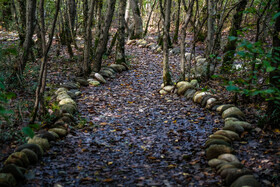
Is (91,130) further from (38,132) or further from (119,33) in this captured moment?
(119,33)

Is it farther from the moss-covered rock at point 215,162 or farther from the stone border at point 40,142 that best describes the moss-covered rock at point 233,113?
the stone border at point 40,142

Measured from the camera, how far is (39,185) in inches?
113

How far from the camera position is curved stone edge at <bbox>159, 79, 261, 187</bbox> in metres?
2.90

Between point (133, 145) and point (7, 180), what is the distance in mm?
2100

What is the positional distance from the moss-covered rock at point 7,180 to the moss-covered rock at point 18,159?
0.35 meters

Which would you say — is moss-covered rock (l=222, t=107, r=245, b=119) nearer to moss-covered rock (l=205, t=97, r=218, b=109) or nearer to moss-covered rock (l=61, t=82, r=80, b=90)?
moss-covered rock (l=205, t=97, r=218, b=109)

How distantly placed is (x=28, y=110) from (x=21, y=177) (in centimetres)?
262

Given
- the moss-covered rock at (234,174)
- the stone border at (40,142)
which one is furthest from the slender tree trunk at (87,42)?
the moss-covered rock at (234,174)

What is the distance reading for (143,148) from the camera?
4121mm

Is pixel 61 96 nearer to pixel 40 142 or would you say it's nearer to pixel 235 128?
pixel 40 142

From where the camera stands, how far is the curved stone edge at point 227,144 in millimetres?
2896

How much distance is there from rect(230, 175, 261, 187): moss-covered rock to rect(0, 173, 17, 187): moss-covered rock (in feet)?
8.51

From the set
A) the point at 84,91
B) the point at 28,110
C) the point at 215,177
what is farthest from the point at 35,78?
the point at 215,177

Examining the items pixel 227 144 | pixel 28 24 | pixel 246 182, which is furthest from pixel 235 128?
pixel 28 24
